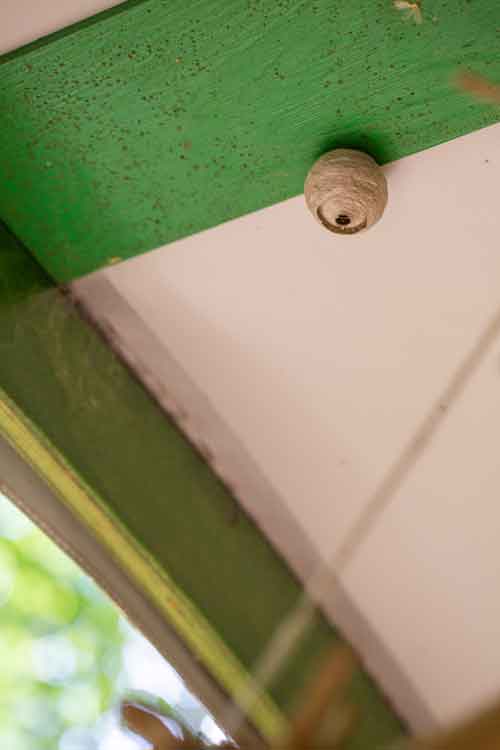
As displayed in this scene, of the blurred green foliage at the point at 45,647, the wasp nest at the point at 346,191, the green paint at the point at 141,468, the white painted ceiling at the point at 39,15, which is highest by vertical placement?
the blurred green foliage at the point at 45,647

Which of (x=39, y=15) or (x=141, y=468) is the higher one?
(x=39, y=15)

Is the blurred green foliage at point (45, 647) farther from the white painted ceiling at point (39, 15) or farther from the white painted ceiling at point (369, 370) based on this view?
the white painted ceiling at point (39, 15)

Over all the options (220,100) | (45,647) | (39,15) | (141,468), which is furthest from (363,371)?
(45,647)

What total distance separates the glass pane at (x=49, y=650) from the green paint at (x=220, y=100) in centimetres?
337

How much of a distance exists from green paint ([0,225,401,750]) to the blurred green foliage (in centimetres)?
296

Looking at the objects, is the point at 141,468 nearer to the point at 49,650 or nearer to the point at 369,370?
the point at 369,370

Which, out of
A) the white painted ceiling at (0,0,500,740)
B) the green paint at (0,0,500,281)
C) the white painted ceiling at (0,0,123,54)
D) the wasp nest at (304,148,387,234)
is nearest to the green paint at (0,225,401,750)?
the white painted ceiling at (0,0,500,740)

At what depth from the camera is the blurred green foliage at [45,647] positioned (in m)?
4.86

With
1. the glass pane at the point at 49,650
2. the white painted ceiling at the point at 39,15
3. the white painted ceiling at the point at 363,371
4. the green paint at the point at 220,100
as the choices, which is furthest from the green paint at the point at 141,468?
the glass pane at the point at 49,650

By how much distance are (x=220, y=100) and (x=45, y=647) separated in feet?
13.2

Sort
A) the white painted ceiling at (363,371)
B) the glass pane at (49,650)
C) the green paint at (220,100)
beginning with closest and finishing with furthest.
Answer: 1. the green paint at (220,100)
2. the white painted ceiling at (363,371)
3. the glass pane at (49,650)

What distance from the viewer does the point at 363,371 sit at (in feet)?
5.94

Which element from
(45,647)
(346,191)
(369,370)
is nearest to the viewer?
(346,191)

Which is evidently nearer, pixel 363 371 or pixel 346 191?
pixel 346 191
